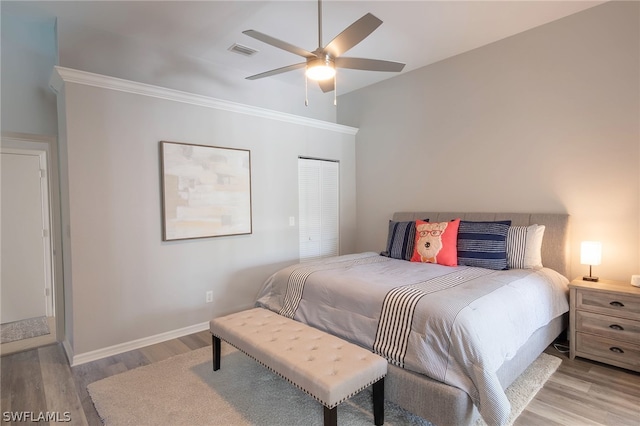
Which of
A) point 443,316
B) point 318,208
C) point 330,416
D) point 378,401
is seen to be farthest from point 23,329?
point 443,316

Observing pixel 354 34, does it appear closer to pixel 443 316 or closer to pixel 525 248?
pixel 443 316

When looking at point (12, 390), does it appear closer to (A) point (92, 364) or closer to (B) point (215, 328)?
(A) point (92, 364)

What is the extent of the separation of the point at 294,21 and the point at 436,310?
2630mm

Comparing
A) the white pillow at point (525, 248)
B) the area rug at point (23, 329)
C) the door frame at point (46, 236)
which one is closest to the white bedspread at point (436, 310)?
the white pillow at point (525, 248)

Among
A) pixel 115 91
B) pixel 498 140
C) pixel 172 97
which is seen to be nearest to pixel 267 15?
pixel 172 97

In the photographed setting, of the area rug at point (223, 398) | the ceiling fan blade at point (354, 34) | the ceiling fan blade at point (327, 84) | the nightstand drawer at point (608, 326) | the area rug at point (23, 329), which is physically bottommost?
the area rug at point (23, 329)

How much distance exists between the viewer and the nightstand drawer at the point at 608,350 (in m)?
2.43

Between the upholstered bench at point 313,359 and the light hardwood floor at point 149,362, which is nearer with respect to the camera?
the upholstered bench at point 313,359

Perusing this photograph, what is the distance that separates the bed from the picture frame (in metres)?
0.95

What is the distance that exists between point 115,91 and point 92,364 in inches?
90.7

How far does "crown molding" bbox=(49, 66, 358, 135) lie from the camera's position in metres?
2.65

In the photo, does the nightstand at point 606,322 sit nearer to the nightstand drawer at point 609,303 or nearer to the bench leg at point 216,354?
the nightstand drawer at point 609,303

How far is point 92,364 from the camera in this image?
107 inches

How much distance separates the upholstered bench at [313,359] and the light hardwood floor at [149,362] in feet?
2.95
